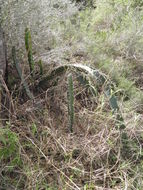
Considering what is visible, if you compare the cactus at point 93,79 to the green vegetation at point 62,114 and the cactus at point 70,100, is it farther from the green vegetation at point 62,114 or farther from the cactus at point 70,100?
the cactus at point 70,100

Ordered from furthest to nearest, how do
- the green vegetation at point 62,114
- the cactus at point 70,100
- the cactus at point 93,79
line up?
the cactus at point 93,79
the cactus at point 70,100
the green vegetation at point 62,114

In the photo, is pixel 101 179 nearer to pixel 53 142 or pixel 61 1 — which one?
pixel 53 142

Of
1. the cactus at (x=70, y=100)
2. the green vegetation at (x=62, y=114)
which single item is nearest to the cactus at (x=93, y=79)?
the green vegetation at (x=62, y=114)

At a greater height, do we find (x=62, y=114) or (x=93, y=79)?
(x=93, y=79)

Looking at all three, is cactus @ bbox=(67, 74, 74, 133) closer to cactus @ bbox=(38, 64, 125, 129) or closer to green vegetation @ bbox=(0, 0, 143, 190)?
green vegetation @ bbox=(0, 0, 143, 190)

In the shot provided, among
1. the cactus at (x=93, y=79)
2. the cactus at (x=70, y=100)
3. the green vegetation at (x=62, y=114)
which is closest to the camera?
the green vegetation at (x=62, y=114)

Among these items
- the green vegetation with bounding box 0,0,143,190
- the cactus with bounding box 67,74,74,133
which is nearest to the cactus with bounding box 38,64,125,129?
the green vegetation with bounding box 0,0,143,190

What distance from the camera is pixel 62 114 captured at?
248 cm

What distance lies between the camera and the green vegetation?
1954 mm

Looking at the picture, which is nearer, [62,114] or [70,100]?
[70,100]

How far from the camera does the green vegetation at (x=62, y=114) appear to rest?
1954 mm

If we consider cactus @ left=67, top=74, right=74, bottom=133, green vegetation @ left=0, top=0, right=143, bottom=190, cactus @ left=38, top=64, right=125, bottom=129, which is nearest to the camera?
green vegetation @ left=0, top=0, right=143, bottom=190

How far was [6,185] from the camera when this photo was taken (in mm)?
1875

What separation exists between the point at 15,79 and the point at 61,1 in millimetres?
1395
